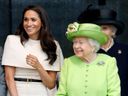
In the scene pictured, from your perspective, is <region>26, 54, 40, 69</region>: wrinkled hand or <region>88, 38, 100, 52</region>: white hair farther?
<region>26, 54, 40, 69</region>: wrinkled hand

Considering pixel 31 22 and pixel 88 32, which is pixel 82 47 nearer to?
pixel 88 32

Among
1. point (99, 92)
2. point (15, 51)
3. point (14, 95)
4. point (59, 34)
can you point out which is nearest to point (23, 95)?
point (14, 95)

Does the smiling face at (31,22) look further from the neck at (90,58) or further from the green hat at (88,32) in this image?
the neck at (90,58)

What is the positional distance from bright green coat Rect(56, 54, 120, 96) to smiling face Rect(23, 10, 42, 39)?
22.0 inches

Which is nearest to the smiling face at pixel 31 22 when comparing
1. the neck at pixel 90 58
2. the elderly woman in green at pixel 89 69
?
the elderly woman in green at pixel 89 69

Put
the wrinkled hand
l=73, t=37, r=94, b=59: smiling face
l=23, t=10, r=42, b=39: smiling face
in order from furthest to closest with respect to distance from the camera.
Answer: l=23, t=10, r=42, b=39: smiling face, the wrinkled hand, l=73, t=37, r=94, b=59: smiling face

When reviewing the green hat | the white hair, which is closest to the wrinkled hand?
the green hat

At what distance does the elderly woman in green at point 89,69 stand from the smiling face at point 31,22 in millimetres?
485

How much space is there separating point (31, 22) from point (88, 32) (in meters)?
0.68

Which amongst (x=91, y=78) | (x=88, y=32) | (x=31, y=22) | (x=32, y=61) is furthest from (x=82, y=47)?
(x=31, y=22)

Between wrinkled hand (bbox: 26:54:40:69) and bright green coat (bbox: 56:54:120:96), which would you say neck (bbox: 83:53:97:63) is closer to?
bright green coat (bbox: 56:54:120:96)

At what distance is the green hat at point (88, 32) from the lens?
438cm

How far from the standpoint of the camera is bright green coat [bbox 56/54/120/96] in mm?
4383

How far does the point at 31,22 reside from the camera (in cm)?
486
